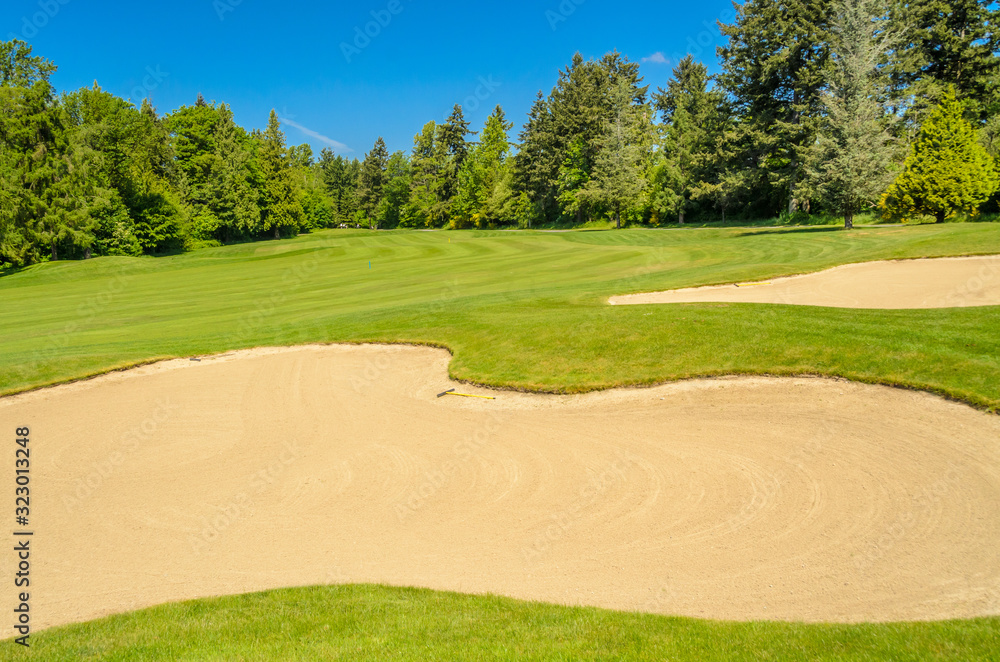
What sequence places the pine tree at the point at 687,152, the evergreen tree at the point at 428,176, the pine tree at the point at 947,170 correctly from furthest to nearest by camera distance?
the evergreen tree at the point at 428,176
the pine tree at the point at 687,152
the pine tree at the point at 947,170

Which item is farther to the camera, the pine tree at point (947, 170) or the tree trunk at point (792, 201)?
the tree trunk at point (792, 201)

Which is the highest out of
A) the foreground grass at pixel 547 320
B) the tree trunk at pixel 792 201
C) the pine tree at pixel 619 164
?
the pine tree at pixel 619 164

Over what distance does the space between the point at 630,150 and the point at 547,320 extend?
178 feet

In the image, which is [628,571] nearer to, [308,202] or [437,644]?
[437,644]

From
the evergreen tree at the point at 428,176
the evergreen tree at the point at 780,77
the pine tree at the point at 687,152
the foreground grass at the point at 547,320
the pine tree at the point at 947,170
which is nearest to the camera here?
the foreground grass at the point at 547,320

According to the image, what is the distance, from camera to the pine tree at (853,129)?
117ft

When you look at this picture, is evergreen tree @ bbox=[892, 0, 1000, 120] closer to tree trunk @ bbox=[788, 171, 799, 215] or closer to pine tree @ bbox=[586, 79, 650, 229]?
tree trunk @ bbox=[788, 171, 799, 215]

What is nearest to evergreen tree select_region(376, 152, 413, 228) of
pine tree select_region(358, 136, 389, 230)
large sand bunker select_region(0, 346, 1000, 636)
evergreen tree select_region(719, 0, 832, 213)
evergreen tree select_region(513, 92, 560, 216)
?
pine tree select_region(358, 136, 389, 230)

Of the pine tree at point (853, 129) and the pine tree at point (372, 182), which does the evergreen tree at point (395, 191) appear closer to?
the pine tree at point (372, 182)

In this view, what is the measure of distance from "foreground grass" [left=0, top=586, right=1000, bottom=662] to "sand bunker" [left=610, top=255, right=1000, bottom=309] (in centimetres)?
1305

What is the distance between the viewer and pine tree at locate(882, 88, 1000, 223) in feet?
112

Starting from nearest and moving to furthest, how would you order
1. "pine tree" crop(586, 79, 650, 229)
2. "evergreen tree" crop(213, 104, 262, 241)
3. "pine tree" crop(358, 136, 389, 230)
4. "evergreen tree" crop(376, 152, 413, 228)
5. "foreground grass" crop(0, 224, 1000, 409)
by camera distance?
"foreground grass" crop(0, 224, 1000, 409) < "pine tree" crop(586, 79, 650, 229) < "evergreen tree" crop(213, 104, 262, 241) < "evergreen tree" crop(376, 152, 413, 228) < "pine tree" crop(358, 136, 389, 230)

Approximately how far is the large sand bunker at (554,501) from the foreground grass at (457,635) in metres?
0.68

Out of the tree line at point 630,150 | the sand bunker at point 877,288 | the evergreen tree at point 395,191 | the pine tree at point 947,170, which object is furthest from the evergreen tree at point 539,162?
the sand bunker at point 877,288
